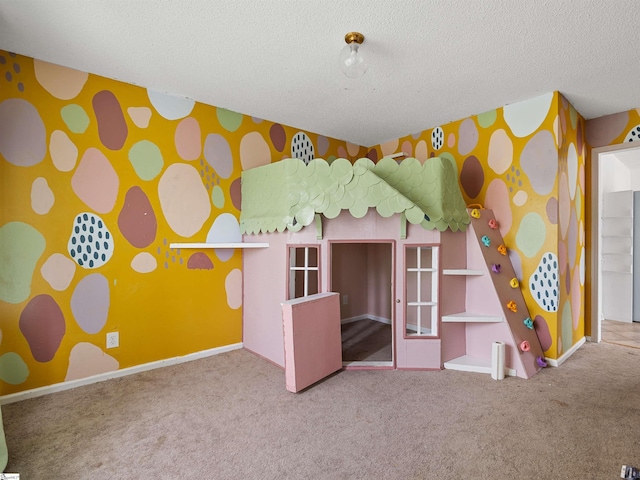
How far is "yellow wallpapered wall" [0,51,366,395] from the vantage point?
89.4 inches

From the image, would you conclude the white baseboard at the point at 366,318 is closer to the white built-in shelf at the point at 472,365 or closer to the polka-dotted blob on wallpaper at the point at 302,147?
the white built-in shelf at the point at 472,365

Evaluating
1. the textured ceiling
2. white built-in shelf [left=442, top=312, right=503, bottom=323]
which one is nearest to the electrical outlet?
the textured ceiling

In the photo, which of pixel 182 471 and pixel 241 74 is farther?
pixel 241 74

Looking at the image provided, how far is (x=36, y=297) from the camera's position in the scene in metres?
2.32

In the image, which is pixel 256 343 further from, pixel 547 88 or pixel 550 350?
pixel 547 88

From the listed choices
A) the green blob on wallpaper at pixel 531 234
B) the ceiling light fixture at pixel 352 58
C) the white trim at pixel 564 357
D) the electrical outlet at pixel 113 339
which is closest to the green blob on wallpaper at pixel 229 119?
the ceiling light fixture at pixel 352 58

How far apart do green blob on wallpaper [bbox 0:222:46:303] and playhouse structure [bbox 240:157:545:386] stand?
62.5 inches

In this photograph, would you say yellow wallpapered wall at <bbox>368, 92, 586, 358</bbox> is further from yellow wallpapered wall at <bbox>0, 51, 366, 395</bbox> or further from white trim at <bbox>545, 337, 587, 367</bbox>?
yellow wallpapered wall at <bbox>0, 51, 366, 395</bbox>

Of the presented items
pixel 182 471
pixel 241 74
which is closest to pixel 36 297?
pixel 182 471

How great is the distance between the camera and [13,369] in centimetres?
223

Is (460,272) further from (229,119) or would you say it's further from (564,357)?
(229,119)

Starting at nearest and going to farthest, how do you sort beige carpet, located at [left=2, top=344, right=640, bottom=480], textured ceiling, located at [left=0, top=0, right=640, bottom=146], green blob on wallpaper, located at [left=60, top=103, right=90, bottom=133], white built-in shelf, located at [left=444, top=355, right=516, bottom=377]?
beige carpet, located at [left=2, top=344, right=640, bottom=480] → textured ceiling, located at [left=0, top=0, right=640, bottom=146] → green blob on wallpaper, located at [left=60, top=103, right=90, bottom=133] → white built-in shelf, located at [left=444, top=355, right=516, bottom=377]

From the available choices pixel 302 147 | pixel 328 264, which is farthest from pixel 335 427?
pixel 302 147

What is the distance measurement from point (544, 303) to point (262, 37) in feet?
10.0
